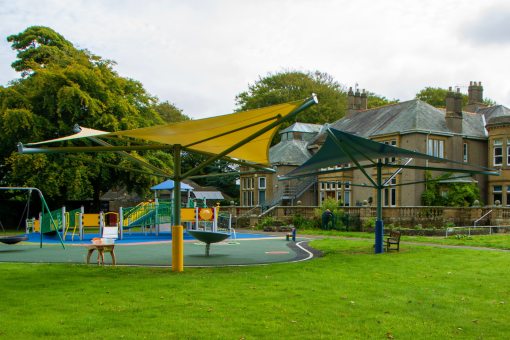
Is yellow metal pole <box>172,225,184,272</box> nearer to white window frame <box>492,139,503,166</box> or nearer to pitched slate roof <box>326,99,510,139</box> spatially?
pitched slate roof <box>326,99,510,139</box>

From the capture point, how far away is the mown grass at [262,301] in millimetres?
7148

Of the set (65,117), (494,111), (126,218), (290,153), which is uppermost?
(494,111)

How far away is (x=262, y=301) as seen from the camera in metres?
8.98

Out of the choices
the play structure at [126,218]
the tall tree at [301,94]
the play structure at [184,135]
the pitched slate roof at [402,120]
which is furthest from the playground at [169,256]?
the tall tree at [301,94]

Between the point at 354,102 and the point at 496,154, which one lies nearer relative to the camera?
the point at 496,154

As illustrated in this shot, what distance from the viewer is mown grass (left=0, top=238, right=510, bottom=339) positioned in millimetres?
7148

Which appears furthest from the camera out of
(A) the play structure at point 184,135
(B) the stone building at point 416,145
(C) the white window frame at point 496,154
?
(C) the white window frame at point 496,154

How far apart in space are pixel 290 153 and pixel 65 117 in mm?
19878

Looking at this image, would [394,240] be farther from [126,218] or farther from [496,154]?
[496,154]

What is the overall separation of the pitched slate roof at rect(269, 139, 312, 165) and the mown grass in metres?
34.4

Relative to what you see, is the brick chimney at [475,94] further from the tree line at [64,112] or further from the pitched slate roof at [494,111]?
the tree line at [64,112]

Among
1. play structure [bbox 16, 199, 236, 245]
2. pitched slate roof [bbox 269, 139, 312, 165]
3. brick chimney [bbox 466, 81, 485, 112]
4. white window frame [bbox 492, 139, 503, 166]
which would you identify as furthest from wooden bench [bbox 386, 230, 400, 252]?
brick chimney [bbox 466, 81, 485, 112]

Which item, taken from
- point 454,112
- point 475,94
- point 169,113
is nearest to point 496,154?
point 454,112

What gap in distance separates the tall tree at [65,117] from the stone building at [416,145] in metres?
Answer: 11.5
